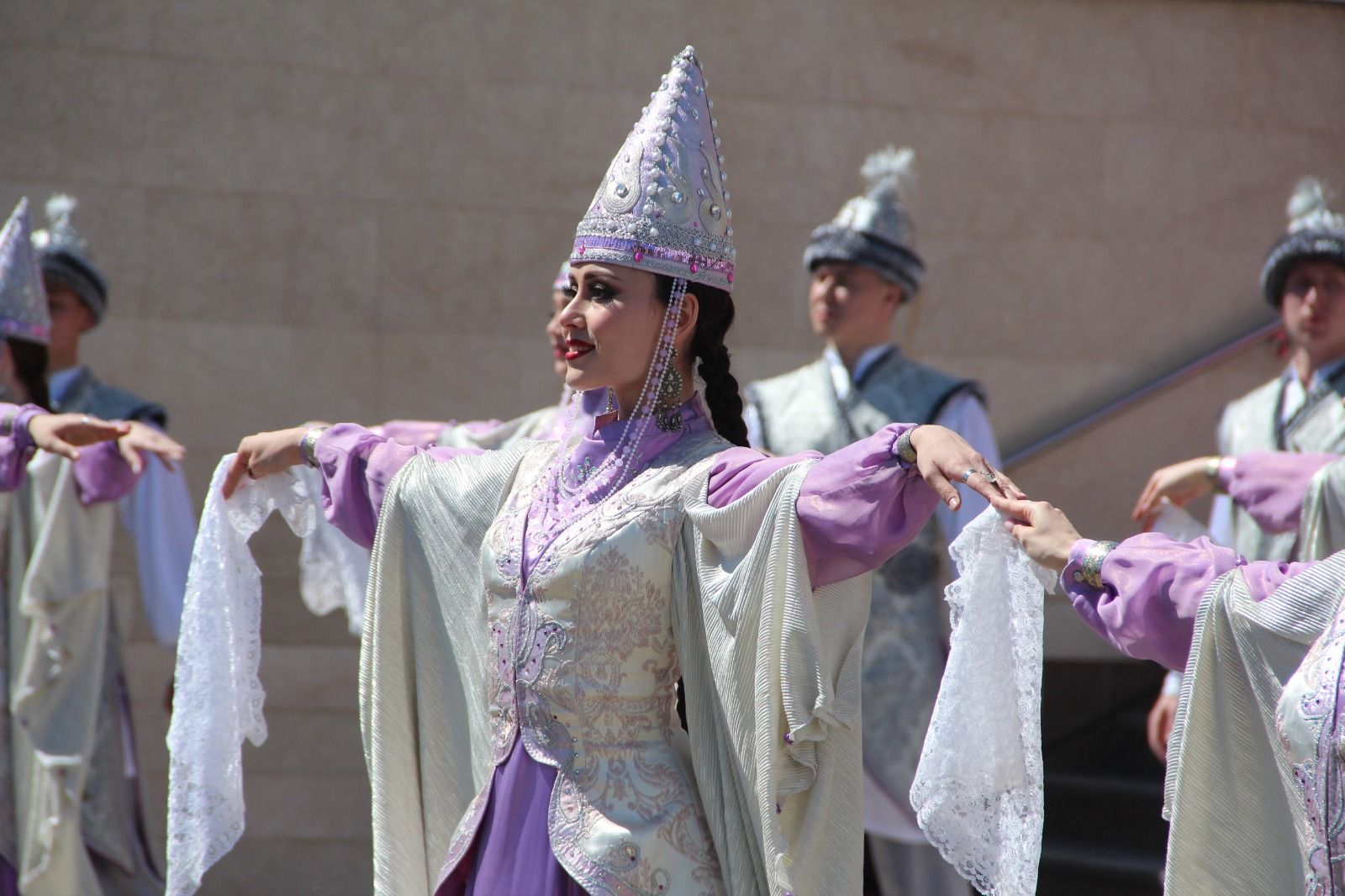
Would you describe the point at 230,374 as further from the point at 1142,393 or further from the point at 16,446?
the point at 1142,393

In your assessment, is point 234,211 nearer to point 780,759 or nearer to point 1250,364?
point 1250,364

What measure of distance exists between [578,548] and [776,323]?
13.1 feet

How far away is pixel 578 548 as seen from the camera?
2432 mm

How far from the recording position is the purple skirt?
2350mm

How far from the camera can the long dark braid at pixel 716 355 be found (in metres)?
2.60

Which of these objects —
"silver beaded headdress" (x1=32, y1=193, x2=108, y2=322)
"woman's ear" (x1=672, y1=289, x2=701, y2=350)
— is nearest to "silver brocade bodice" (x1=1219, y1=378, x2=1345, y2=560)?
"woman's ear" (x1=672, y1=289, x2=701, y2=350)

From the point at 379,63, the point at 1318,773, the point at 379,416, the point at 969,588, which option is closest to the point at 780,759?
the point at 969,588

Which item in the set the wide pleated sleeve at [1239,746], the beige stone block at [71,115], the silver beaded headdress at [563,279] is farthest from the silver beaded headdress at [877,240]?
the beige stone block at [71,115]

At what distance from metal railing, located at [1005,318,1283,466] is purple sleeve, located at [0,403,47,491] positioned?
365cm

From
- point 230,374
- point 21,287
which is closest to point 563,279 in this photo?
point 21,287

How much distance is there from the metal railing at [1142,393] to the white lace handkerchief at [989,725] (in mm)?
3933

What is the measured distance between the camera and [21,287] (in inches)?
186

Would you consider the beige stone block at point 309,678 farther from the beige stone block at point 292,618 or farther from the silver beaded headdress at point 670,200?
the silver beaded headdress at point 670,200

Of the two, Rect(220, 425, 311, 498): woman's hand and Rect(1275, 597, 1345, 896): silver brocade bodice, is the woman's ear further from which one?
Rect(1275, 597, 1345, 896): silver brocade bodice
